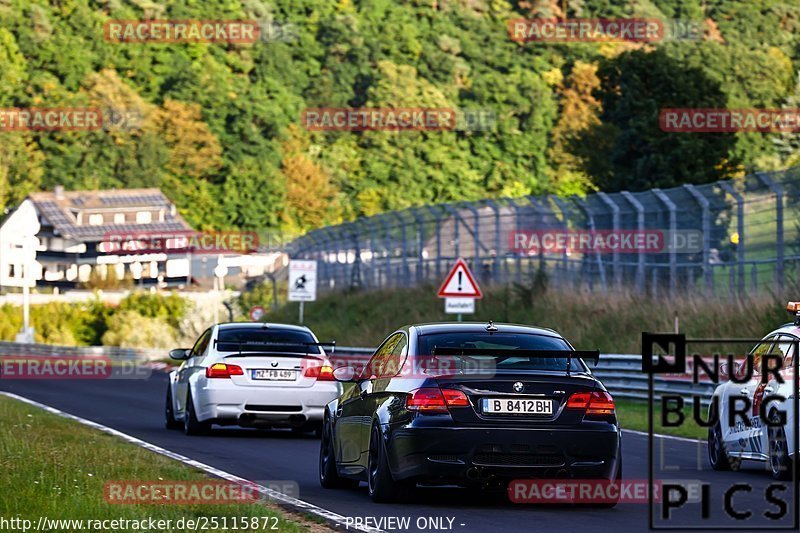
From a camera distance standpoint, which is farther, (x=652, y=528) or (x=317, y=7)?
(x=317, y=7)

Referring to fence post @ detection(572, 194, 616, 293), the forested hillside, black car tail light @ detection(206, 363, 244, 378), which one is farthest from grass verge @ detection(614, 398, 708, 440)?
the forested hillside

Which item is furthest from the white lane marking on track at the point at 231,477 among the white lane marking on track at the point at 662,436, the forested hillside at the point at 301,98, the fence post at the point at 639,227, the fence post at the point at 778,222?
the forested hillside at the point at 301,98

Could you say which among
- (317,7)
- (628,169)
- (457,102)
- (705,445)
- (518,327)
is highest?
(317,7)

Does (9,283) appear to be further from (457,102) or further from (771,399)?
(771,399)

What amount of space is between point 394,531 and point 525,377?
67.6 inches

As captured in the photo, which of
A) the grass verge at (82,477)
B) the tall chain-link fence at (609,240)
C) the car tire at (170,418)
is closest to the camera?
the grass verge at (82,477)

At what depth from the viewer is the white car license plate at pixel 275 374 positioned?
20.7 m

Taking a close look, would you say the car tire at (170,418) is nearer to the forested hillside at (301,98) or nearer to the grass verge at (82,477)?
the grass verge at (82,477)

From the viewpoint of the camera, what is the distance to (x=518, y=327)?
13.5 m

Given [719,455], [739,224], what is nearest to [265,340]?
[719,455]

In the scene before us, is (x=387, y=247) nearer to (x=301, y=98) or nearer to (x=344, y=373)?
(x=344, y=373)

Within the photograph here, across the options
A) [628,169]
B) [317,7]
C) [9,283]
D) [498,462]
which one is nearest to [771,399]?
[498,462]

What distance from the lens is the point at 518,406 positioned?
1229 cm

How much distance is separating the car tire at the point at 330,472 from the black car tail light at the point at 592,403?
99.1 inches
